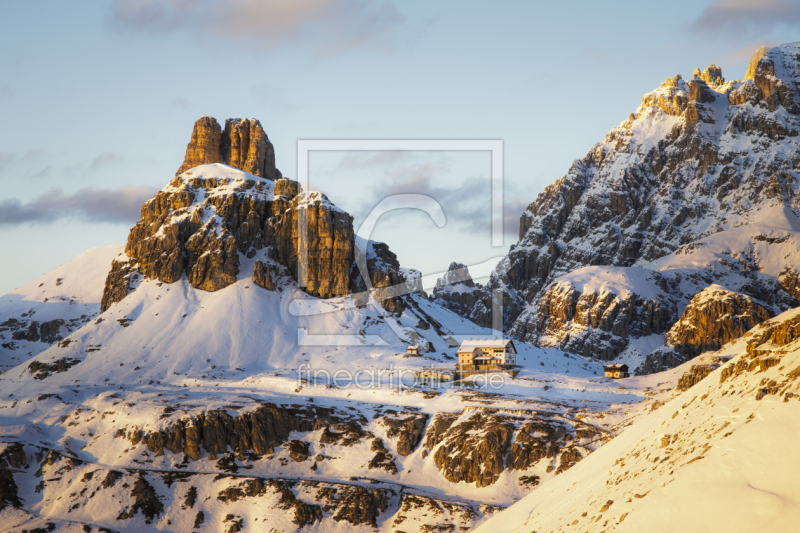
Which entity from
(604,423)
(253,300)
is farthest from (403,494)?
(253,300)

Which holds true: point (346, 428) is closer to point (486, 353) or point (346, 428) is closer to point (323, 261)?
point (486, 353)

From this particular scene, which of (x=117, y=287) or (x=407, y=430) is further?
(x=117, y=287)

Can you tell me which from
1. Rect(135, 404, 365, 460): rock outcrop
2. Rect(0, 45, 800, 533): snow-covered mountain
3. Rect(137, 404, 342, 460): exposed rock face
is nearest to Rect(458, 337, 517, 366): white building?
Rect(0, 45, 800, 533): snow-covered mountain

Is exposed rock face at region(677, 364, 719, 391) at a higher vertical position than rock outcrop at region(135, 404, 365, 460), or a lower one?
higher

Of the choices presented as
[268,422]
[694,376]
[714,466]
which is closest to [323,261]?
[268,422]

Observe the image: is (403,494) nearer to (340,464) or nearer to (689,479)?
(340,464)

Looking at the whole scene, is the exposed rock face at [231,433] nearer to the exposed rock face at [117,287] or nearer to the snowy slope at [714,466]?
the snowy slope at [714,466]

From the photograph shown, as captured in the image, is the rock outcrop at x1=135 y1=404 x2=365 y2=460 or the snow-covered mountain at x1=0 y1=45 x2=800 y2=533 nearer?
the snow-covered mountain at x1=0 y1=45 x2=800 y2=533

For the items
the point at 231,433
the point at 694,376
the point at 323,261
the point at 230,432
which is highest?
the point at 323,261

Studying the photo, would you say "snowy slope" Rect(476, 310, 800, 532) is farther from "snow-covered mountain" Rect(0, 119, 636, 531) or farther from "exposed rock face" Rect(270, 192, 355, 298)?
"exposed rock face" Rect(270, 192, 355, 298)

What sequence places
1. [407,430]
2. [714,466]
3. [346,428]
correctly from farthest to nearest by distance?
[346,428], [407,430], [714,466]

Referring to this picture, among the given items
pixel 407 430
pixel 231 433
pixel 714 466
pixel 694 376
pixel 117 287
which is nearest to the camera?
pixel 714 466
